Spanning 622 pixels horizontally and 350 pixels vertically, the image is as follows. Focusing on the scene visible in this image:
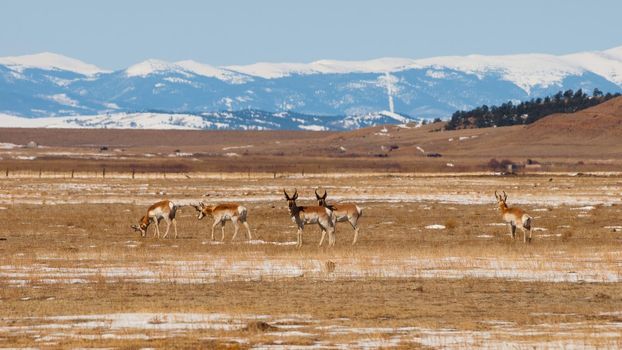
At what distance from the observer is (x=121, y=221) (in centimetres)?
4906

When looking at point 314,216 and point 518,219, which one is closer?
point 314,216

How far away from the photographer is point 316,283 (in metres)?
27.0

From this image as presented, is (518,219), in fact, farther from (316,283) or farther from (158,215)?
(316,283)

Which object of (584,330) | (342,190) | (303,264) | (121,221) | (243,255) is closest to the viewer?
(584,330)

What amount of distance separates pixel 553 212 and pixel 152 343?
36905mm

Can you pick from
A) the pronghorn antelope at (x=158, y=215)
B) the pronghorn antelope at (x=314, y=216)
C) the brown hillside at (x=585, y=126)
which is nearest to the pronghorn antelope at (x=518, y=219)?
the pronghorn antelope at (x=314, y=216)

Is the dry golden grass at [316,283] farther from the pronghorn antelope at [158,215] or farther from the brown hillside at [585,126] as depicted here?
the brown hillside at [585,126]

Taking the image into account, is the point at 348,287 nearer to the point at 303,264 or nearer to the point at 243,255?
the point at 303,264

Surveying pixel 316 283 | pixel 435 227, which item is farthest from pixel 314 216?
pixel 316 283

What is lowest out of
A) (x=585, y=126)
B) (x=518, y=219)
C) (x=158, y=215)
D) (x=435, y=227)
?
(x=435, y=227)

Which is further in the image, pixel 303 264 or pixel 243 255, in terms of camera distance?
pixel 243 255

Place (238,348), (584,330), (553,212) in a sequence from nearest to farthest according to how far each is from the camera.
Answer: (238,348), (584,330), (553,212)

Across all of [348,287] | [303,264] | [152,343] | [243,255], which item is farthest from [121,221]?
[152,343]

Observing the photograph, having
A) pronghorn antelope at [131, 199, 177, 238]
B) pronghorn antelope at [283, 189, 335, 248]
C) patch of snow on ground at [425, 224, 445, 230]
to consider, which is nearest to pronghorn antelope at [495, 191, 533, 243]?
pronghorn antelope at [283, 189, 335, 248]
